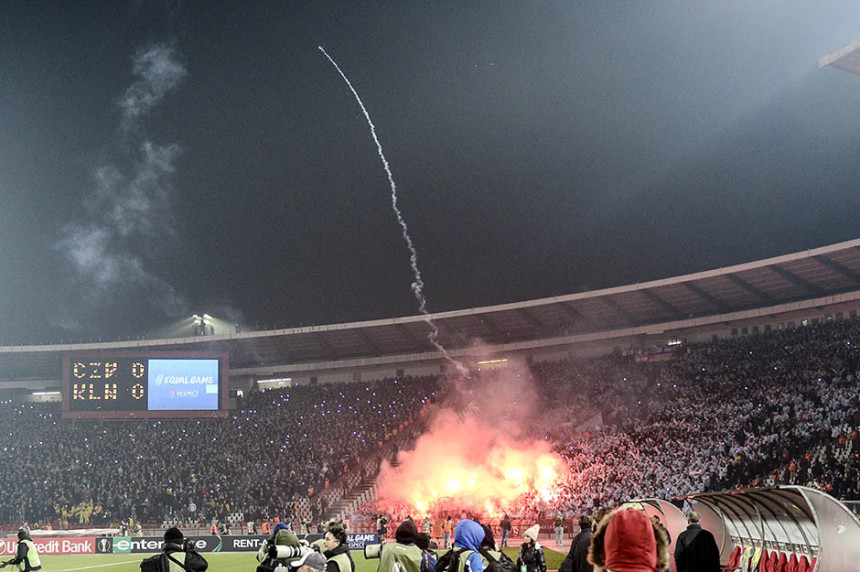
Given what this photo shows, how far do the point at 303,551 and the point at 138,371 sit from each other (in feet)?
138

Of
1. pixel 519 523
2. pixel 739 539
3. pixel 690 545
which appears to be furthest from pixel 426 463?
pixel 690 545

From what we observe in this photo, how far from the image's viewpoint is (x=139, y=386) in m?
46.9

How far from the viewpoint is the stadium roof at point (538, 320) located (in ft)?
152

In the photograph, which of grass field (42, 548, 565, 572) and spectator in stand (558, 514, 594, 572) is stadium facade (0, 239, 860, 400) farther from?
spectator in stand (558, 514, 594, 572)

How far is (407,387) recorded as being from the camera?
56.4m

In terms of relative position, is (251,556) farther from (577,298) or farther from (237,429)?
(577,298)

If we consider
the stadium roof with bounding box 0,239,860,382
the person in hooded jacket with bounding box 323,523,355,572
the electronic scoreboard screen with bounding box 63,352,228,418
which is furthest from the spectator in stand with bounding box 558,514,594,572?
the electronic scoreboard screen with bounding box 63,352,228,418

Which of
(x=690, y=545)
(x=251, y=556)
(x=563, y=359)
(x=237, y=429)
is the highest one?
(x=563, y=359)

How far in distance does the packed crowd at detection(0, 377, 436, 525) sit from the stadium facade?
3.15 m

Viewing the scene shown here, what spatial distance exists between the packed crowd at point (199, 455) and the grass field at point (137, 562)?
11402mm

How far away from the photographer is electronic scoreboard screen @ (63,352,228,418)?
153ft

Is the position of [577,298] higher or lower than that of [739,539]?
higher

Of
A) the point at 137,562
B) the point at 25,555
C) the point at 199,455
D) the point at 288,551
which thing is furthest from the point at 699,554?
the point at 199,455

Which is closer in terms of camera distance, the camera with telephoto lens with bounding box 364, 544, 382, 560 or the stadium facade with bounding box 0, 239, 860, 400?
the camera with telephoto lens with bounding box 364, 544, 382, 560
